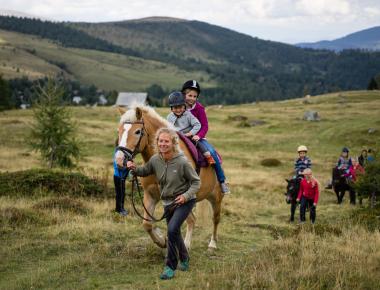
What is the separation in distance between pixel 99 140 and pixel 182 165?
Answer: 145 ft

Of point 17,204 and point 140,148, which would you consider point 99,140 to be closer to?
point 17,204

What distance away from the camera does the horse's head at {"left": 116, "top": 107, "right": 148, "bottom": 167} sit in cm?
670

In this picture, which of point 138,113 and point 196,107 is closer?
point 138,113

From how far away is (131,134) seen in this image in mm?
6992

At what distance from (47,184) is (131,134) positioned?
8.65m

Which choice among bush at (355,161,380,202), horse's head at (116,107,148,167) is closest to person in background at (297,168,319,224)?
bush at (355,161,380,202)

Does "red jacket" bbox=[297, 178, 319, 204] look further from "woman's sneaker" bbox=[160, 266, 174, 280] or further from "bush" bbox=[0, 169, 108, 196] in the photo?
"woman's sneaker" bbox=[160, 266, 174, 280]

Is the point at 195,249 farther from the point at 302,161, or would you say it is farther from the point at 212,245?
the point at 302,161

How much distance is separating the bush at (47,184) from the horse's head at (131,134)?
803 cm

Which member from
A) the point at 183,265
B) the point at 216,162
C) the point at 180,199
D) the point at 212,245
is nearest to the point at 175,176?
the point at 180,199

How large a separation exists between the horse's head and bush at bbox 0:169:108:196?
316 inches

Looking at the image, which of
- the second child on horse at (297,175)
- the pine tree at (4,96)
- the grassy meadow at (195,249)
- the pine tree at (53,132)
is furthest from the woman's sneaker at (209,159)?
the pine tree at (4,96)

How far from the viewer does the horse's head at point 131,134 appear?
6.70m

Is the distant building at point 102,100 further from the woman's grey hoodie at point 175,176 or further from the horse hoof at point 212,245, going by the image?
the woman's grey hoodie at point 175,176
